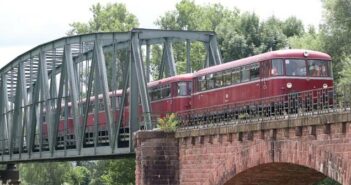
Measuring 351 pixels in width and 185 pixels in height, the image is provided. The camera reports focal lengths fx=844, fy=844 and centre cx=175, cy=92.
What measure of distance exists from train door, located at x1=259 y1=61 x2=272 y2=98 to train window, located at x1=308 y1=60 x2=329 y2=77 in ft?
5.78

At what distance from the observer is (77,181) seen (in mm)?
104375

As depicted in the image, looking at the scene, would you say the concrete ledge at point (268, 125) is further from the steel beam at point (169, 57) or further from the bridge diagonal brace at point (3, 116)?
the bridge diagonal brace at point (3, 116)

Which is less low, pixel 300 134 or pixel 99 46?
pixel 99 46

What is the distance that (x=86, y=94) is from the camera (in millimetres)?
46094

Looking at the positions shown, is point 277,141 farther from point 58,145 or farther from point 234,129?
point 58,145

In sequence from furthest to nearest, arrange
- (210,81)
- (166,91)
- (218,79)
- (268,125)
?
(166,91), (210,81), (218,79), (268,125)

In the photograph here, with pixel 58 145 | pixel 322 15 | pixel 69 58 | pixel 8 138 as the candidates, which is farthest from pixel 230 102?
pixel 8 138

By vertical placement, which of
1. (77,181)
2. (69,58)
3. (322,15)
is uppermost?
(322,15)

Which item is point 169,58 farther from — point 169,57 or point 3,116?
point 3,116

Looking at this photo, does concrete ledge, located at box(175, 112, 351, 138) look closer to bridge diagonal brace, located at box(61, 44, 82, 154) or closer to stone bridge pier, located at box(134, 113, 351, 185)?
stone bridge pier, located at box(134, 113, 351, 185)

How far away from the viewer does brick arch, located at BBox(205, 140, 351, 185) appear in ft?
77.1

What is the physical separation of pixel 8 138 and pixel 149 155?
3013 centimetres

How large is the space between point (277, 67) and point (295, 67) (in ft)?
2.67

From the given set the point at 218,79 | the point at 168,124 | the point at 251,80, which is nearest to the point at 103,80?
the point at 218,79
